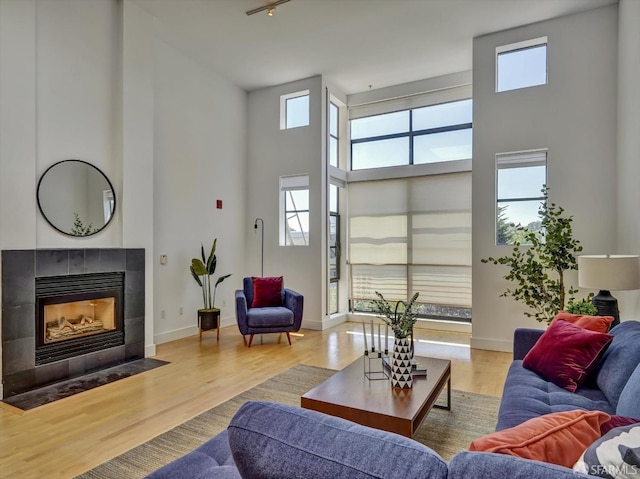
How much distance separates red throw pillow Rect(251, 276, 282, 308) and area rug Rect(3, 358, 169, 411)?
143cm

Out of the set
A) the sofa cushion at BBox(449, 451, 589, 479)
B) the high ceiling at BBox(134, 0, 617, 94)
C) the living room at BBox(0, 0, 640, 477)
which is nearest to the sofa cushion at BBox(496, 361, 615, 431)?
the sofa cushion at BBox(449, 451, 589, 479)

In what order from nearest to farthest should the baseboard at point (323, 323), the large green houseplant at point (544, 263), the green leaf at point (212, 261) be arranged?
the large green houseplant at point (544, 263), the green leaf at point (212, 261), the baseboard at point (323, 323)

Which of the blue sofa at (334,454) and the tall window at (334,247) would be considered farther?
the tall window at (334,247)

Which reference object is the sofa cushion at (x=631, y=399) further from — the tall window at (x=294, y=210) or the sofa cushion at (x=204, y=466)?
the tall window at (x=294, y=210)

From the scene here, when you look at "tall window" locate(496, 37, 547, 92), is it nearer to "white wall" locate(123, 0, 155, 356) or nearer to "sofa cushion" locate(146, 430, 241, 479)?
"white wall" locate(123, 0, 155, 356)

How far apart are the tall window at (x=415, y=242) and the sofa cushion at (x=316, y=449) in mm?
5262

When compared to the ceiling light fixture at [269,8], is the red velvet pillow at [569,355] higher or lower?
lower

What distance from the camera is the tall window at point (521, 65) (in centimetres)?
466

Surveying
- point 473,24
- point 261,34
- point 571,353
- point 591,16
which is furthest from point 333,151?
point 571,353

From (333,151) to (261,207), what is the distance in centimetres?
158

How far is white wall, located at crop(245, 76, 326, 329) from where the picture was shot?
5965mm

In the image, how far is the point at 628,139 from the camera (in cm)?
369

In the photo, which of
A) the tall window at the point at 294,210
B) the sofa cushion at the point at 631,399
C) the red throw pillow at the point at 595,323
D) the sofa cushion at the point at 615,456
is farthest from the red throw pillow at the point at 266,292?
the sofa cushion at the point at 615,456

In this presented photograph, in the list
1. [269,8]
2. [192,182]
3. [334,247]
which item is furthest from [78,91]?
[334,247]
